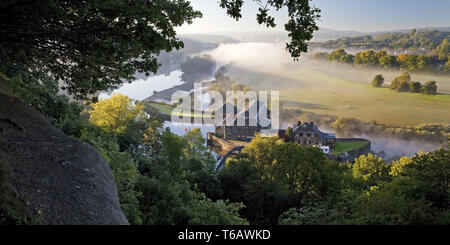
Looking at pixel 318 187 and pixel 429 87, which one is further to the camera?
pixel 429 87

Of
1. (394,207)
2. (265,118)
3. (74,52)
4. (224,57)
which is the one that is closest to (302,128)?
(265,118)

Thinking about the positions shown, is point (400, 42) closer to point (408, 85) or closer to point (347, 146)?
point (408, 85)

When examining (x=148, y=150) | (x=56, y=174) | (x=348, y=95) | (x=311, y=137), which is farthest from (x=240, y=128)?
(x=56, y=174)

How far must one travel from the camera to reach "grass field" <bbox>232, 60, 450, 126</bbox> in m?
90.0

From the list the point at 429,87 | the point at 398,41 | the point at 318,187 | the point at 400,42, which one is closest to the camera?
the point at 318,187

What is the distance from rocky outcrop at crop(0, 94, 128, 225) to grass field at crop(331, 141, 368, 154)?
5071 cm

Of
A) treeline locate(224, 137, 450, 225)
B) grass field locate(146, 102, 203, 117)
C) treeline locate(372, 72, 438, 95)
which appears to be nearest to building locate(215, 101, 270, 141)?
grass field locate(146, 102, 203, 117)

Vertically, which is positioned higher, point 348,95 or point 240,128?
point 348,95

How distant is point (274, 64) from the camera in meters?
125

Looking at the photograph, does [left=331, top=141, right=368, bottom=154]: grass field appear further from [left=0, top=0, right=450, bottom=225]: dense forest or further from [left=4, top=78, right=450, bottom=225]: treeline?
[left=0, top=0, right=450, bottom=225]: dense forest

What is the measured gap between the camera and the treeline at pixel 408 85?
89938 millimetres

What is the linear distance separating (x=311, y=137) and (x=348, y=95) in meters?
55.8

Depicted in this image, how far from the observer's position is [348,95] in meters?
106

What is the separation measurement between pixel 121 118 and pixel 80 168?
25.8m
